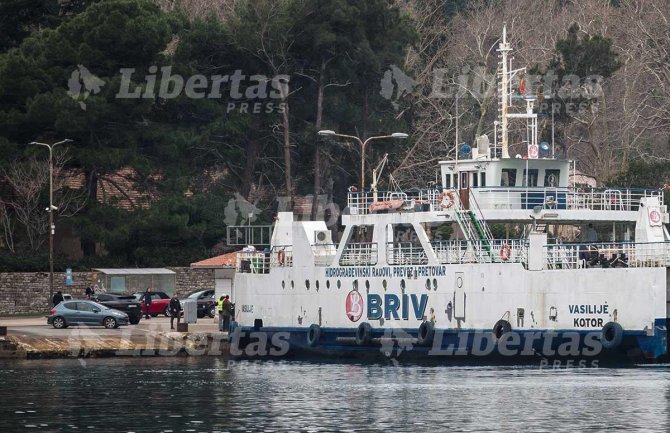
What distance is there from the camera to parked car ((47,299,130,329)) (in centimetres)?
7025

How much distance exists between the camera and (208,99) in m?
94.1

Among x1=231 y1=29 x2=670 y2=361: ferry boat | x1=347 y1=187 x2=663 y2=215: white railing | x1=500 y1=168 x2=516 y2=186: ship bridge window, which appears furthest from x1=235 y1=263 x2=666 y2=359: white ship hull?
x1=500 y1=168 x2=516 y2=186: ship bridge window

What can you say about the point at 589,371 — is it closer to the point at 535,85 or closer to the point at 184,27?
the point at 535,85

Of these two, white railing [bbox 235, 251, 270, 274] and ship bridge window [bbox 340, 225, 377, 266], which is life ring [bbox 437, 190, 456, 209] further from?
white railing [bbox 235, 251, 270, 274]

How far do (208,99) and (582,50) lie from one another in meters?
23.1

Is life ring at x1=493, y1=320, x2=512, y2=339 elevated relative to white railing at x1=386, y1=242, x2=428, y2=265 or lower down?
lower down

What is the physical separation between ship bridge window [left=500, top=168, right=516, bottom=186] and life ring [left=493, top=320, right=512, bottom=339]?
25.6 feet

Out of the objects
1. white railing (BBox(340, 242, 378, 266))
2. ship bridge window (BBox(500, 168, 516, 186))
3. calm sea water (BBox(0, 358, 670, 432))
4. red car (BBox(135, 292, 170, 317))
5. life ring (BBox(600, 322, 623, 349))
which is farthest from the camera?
red car (BBox(135, 292, 170, 317))

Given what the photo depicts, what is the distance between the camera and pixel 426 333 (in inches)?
2188

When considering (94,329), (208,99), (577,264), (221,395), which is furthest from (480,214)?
(208,99)

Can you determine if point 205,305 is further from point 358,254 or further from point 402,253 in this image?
point 402,253

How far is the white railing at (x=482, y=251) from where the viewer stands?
53.4m

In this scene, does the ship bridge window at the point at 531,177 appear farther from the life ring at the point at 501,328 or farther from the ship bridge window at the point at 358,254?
the life ring at the point at 501,328

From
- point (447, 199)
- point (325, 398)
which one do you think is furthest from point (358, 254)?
point (325, 398)
